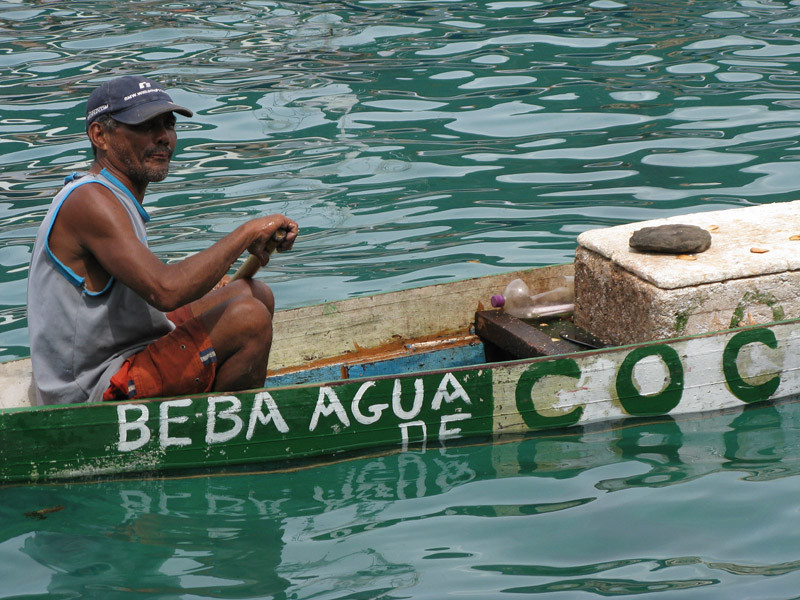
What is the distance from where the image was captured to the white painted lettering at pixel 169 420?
443 centimetres

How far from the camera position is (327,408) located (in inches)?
182

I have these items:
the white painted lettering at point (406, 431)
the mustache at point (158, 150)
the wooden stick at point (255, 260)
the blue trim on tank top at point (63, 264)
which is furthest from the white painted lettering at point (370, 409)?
the mustache at point (158, 150)

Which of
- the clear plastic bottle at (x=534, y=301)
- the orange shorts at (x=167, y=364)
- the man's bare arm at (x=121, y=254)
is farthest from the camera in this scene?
the clear plastic bottle at (x=534, y=301)

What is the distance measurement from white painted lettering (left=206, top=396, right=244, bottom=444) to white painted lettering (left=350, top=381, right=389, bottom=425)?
1.65ft

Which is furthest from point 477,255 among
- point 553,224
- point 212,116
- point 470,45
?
point 470,45

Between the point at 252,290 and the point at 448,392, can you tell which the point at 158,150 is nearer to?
the point at 252,290

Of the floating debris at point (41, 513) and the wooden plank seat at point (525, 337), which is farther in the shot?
the wooden plank seat at point (525, 337)

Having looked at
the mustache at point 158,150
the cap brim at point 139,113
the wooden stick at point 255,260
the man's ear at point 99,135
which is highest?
the cap brim at point 139,113

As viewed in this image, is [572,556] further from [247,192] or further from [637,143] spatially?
[637,143]

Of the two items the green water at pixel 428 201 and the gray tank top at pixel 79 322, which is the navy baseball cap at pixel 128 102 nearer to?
the gray tank top at pixel 79 322

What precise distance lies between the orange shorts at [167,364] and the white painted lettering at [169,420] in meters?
0.08

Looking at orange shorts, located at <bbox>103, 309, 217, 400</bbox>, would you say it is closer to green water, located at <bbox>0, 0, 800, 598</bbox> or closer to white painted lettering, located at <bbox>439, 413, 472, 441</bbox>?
green water, located at <bbox>0, 0, 800, 598</bbox>

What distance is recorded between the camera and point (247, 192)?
9.02 m

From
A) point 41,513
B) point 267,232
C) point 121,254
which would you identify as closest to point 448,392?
point 267,232
